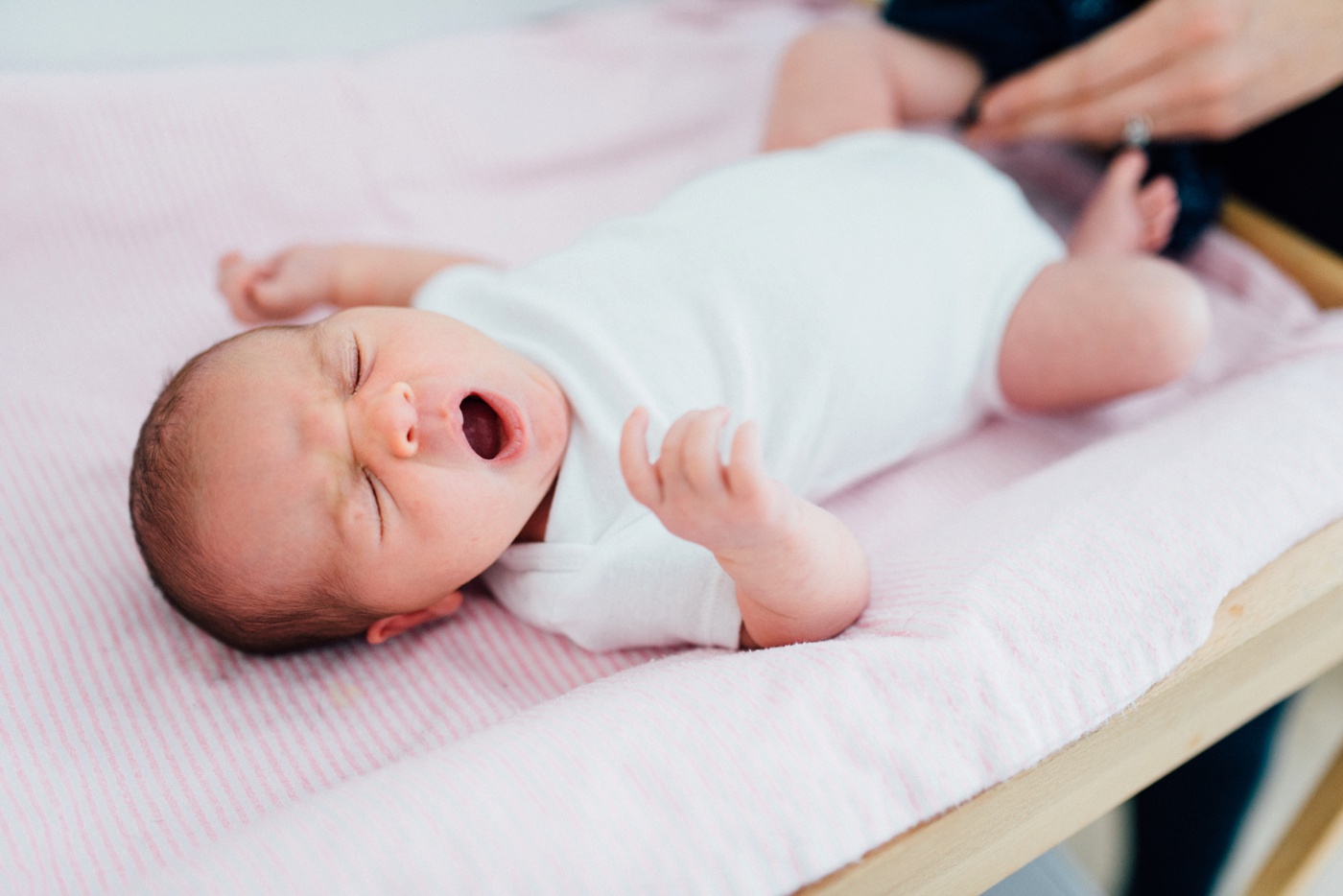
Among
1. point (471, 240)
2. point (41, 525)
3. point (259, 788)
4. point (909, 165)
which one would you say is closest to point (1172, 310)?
point (909, 165)

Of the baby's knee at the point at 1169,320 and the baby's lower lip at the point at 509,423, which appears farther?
the baby's knee at the point at 1169,320

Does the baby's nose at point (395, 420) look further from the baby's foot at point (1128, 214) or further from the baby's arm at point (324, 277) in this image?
the baby's foot at point (1128, 214)

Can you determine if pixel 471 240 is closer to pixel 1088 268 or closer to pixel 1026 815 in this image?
pixel 1088 268

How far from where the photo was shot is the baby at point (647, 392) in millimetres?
639

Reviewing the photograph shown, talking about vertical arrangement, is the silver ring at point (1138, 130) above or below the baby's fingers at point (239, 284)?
above

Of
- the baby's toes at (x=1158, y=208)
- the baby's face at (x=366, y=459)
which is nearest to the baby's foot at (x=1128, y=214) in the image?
the baby's toes at (x=1158, y=208)

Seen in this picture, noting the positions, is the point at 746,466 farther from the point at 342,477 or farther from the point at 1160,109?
the point at 1160,109

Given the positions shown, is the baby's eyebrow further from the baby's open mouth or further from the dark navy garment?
the dark navy garment

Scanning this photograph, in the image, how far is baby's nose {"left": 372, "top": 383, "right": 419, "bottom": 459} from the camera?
62cm

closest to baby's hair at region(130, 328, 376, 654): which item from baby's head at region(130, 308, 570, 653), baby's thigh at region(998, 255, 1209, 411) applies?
baby's head at region(130, 308, 570, 653)

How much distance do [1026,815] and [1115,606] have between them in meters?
0.15

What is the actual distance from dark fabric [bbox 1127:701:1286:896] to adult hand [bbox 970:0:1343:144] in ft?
2.17

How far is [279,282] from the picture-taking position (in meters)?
0.95

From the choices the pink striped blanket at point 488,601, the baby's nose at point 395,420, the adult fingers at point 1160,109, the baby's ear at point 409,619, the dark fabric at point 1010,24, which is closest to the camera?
the pink striped blanket at point 488,601
